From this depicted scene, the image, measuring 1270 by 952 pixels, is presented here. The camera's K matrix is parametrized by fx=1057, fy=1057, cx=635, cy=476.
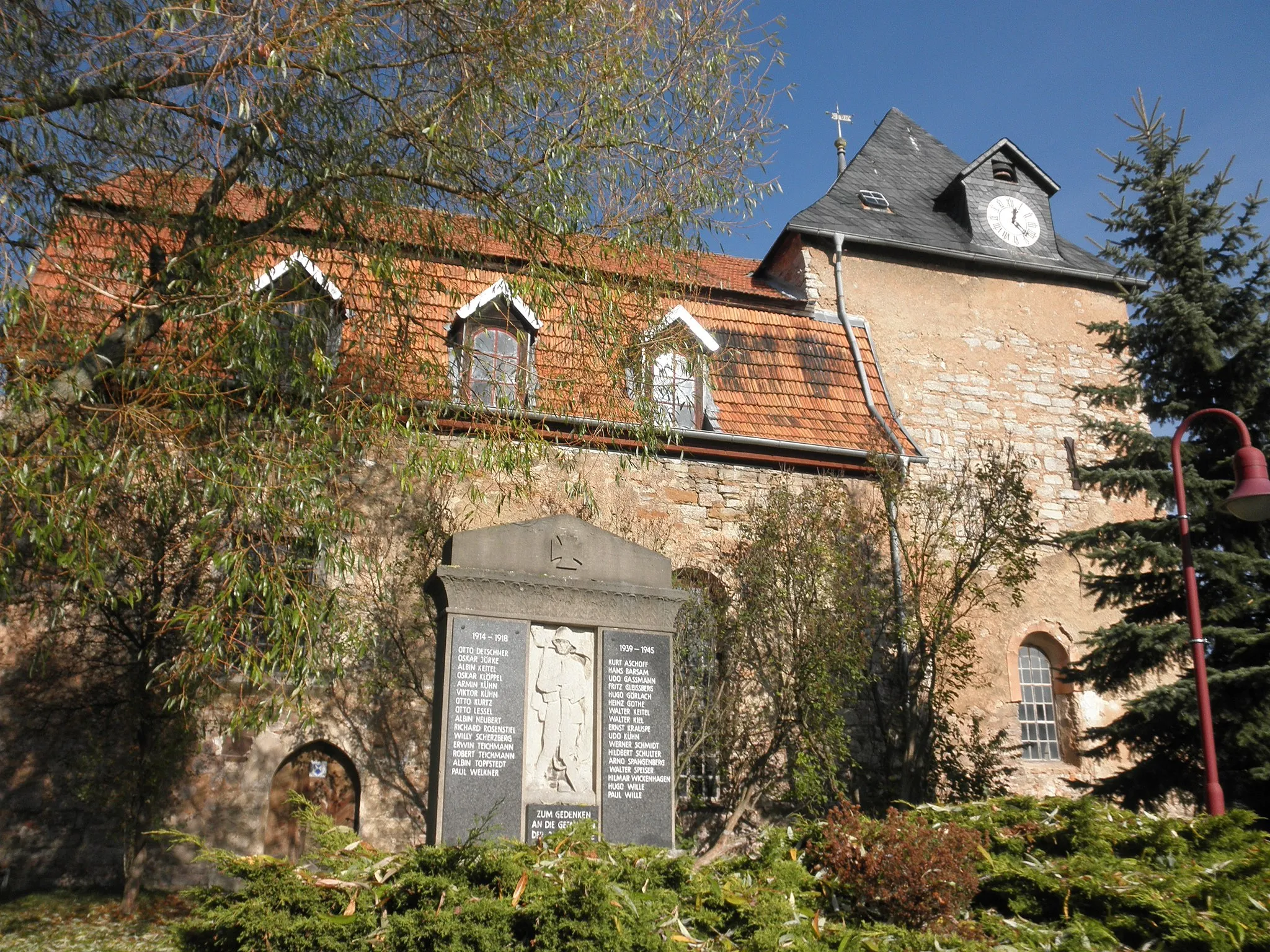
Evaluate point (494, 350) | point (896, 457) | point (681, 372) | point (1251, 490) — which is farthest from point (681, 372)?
point (1251, 490)

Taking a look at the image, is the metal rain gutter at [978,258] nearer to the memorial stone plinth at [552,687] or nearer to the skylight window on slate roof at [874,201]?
the skylight window on slate roof at [874,201]

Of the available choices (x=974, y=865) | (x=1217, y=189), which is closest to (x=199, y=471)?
(x=974, y=865)

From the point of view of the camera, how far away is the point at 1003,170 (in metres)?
17.2

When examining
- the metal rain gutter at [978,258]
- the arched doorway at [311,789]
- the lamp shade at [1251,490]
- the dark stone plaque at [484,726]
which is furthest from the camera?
the metal rain gutter at [978,258]

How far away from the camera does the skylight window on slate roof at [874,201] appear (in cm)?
1666

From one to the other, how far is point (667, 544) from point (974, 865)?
264 inches

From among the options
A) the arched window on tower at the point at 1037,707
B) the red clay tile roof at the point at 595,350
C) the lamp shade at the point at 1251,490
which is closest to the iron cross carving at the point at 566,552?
the red clay tile roof at the point at 595,350

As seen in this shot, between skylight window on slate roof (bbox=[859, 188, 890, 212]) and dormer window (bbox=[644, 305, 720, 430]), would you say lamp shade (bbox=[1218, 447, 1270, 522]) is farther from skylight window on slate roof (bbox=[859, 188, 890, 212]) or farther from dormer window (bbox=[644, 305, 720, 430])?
skylight window on slate roof (bbox=[859, 188, 890, 212])

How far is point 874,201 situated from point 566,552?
11.3 metres

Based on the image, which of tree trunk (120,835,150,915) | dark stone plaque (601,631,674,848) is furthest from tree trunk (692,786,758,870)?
tree trunk (120,835,150,915)

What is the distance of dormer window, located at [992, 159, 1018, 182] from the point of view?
17.2 m

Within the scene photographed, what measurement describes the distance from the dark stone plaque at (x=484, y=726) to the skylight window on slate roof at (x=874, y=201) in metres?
11.6

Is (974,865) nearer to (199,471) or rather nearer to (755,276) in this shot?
(199,471)

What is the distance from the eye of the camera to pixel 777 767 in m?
11.6
